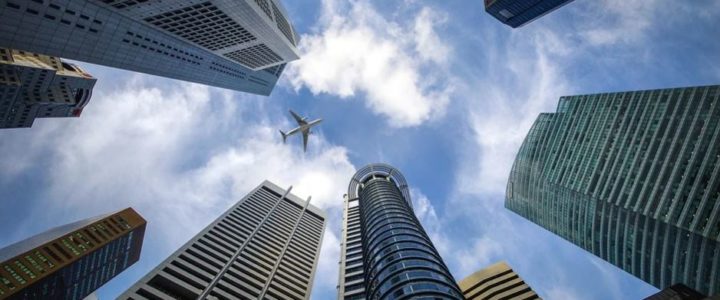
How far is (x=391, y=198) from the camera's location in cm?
9662

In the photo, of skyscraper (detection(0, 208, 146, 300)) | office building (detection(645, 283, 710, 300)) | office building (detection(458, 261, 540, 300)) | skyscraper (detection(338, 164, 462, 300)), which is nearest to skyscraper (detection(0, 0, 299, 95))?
skyscraper (detection(338, 164, 462, 300))

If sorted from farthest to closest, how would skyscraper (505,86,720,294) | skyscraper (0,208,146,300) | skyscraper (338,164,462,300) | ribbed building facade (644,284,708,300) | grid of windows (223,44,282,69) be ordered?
grid of windows (223,44,282,69) → skyscraper (0,208,146,300) → skyscraper (505,86,720,294) → skyscraper (338,164,462,300) → ribbed building facade (644,284,708,300)

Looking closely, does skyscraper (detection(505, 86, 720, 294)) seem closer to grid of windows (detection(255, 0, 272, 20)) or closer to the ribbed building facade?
the ribbed building facade

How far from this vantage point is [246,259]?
8356cm

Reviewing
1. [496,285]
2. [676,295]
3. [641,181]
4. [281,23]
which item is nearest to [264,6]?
Result: [281,23]

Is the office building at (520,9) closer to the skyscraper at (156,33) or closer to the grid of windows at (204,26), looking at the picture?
the skyscraper at (156,33)

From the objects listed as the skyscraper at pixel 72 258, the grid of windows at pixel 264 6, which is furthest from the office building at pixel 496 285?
the skyscraper at pixel 72 258

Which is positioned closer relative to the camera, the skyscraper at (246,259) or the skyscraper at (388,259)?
the skyscraper at (388,259)

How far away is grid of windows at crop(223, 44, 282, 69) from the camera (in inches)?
4104

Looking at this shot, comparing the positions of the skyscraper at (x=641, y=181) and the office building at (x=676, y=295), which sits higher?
the skyscraper at (x=641, y=181)

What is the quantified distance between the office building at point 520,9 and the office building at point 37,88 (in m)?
120

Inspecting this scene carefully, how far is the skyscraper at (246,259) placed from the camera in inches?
2591

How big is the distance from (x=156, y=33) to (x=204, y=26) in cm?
921

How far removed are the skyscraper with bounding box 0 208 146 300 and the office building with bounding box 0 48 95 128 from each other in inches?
1385
